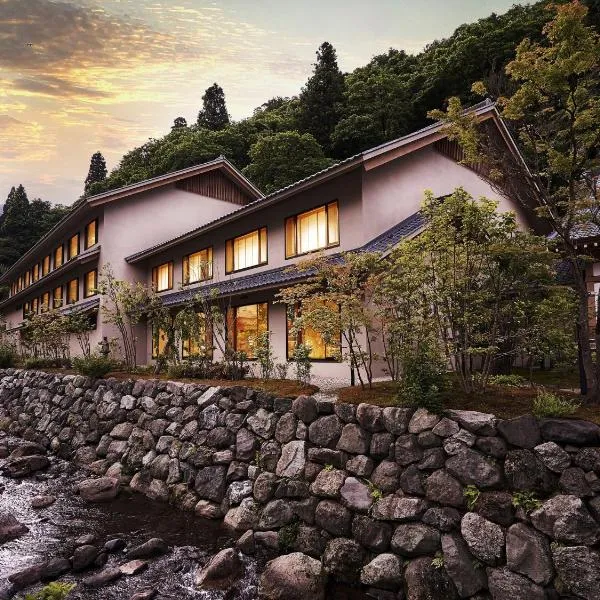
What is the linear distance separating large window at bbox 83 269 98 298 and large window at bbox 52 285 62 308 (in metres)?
5.01

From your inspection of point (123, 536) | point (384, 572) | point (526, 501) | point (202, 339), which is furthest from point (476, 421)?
point (202, 339)

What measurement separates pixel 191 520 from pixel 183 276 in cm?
1425

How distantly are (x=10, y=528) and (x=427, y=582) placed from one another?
26.6 feet

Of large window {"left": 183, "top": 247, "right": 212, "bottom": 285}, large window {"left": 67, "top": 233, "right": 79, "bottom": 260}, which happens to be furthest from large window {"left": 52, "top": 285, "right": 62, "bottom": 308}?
large window {"left": 183, "top": 247, "right": 212, "bottom": 285}

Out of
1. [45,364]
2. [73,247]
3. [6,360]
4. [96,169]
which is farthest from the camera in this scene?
[96,169]

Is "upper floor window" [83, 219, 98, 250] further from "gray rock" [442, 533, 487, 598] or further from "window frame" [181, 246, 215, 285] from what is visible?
"gray rock" [442, 533, 487, 598]

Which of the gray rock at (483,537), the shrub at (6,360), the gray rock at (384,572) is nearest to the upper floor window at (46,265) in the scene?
the shrub at (6,360)

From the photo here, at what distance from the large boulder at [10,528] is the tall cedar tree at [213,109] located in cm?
4842

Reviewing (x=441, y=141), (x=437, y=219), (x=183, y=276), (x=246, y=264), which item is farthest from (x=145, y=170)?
(x=437, y=219)

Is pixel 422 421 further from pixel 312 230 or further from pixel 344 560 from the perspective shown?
pixel 312 230

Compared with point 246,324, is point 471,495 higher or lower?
lower

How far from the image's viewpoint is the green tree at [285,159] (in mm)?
33688

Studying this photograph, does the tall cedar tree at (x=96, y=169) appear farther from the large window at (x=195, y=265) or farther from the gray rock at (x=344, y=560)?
the gray rock at (x=344, y=560)

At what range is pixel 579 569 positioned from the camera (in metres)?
5.50
